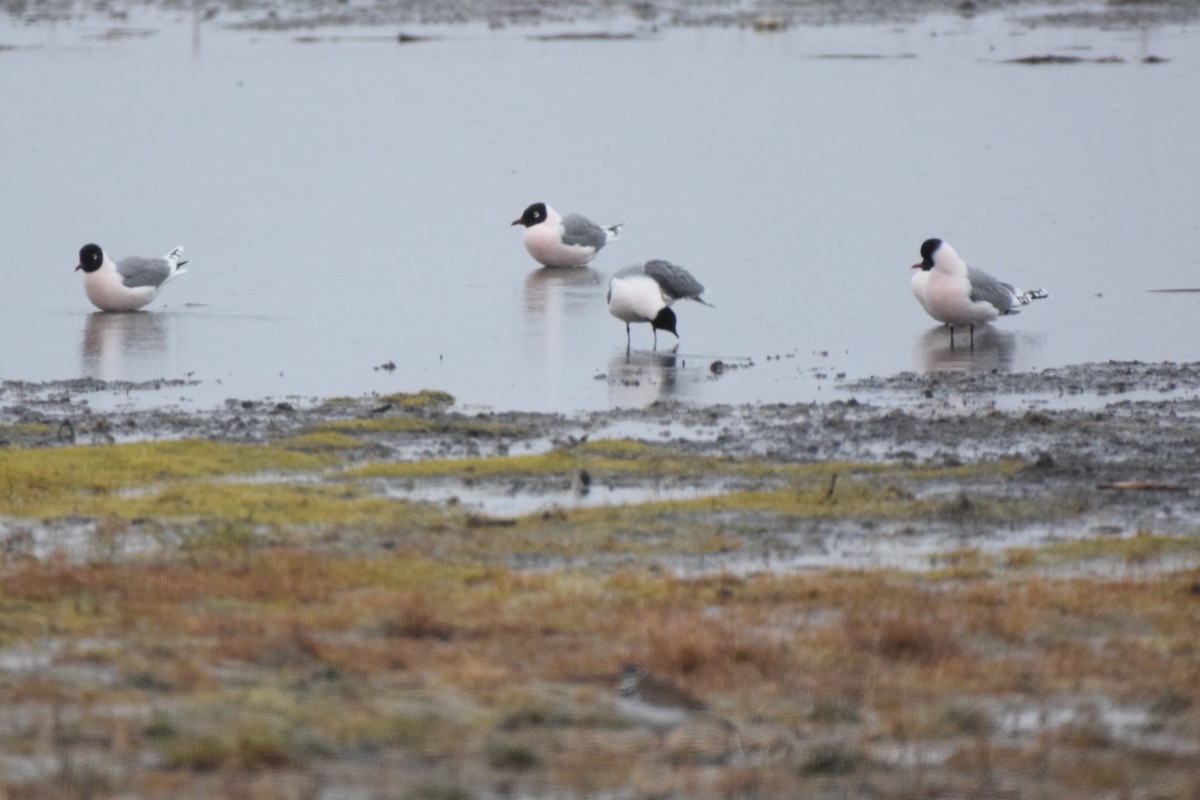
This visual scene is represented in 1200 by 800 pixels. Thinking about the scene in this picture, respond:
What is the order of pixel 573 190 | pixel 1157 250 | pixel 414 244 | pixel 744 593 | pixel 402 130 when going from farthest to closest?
pixel 402 130 → pixel 573 190 → pixel 414 244 → pixel 1157 250 → pixel 744 593

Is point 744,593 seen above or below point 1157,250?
below

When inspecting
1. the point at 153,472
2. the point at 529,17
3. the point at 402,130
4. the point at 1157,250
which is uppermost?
the point at 529,17

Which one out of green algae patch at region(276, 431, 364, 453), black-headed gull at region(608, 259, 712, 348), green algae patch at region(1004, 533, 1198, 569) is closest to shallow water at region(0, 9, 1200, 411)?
→ black-headed gull at region(608, 259, 712, 348)

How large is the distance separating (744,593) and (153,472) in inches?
157

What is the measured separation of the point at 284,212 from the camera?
23.1 metres

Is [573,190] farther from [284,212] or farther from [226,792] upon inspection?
[226,792]

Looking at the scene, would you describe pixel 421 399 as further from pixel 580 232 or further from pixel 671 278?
pixel 580 232

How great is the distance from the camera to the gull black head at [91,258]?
17219 millimetres

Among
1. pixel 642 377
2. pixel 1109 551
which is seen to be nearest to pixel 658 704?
pixel 1109 551

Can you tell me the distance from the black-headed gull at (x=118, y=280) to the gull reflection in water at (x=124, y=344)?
4.4 inches

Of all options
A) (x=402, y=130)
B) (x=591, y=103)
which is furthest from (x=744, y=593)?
(x=591, y=103)

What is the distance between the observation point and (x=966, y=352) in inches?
613

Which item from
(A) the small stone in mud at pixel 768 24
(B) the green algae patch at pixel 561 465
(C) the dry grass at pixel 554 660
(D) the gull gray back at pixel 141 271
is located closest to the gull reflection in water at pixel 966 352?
(B) the green algae patch at pixel 561 465

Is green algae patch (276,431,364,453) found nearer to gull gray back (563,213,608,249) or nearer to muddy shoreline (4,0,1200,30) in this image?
gull gray back (563,213,608,249)
